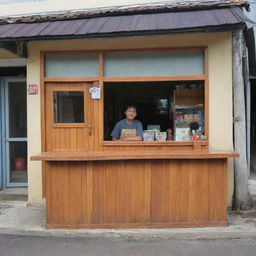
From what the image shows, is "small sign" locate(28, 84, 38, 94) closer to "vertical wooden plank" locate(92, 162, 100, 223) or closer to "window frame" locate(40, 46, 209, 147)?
"window frame" locate(40, 46, 209, 147)

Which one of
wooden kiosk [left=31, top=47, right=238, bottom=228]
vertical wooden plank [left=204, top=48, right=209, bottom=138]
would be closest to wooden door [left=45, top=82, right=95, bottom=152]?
wooden kiosk [left=31, top=47, right=238, bottom=228]

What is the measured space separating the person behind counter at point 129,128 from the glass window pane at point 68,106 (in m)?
0.65

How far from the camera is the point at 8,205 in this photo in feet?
21.5

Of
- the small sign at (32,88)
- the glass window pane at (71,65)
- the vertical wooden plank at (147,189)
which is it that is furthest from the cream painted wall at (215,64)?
the vertical wooden plank at (147,189)

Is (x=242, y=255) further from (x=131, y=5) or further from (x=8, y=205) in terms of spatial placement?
(x=131, y=5)

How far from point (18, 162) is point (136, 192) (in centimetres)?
340

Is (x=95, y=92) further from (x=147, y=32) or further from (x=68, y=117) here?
(x=147, y=32)

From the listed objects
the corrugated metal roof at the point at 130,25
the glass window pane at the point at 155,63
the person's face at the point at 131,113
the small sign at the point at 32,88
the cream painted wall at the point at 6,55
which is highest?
the corrugated metal roof at the point at 130,25

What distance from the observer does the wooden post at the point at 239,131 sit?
601 centimetres

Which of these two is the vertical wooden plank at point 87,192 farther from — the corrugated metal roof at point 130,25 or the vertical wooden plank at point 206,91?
the vertical wooden plank at point 206,91

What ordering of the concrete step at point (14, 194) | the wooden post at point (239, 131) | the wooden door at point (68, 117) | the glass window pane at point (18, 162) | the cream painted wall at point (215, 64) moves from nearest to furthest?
the wooden post at point (239, 131) < the cream painted wall at point (215, 64) < the wooden door at point (68, 117) < the concrete step at point (14, 194) < the glass window pane at point (18, 162)

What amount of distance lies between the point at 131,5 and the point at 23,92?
2.79 metres

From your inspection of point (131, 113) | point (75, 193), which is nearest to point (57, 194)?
point (75, 193)

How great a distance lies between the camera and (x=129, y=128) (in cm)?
656
